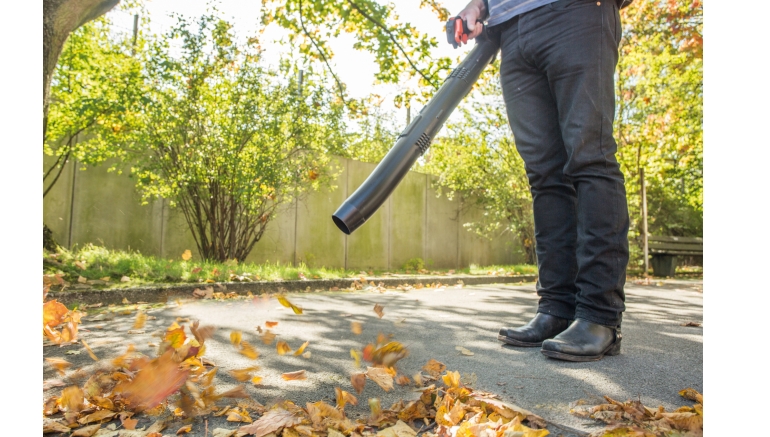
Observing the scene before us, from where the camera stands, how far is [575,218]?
209cm

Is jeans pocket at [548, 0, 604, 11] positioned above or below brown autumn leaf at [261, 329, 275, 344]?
above

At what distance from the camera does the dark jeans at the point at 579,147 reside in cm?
181

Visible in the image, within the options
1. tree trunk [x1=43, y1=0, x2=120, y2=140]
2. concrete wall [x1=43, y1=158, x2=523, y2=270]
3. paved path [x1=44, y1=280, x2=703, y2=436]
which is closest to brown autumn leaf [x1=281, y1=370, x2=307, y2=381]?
paved path [x1=44, y1=280, x2=703, y2=436]

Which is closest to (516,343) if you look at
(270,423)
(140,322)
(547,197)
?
(547,197)

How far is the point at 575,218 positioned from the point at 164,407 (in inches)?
64.2

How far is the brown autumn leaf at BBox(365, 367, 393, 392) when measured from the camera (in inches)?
61.1

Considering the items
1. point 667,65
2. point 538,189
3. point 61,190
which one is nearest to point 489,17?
point 538,189

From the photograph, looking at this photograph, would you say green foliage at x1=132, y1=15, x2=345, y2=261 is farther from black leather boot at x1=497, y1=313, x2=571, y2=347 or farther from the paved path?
black leather boot at x1=497, y1=313, x2=571, y2=347

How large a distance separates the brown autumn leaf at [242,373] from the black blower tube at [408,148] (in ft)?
1.85

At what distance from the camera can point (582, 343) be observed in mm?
1763

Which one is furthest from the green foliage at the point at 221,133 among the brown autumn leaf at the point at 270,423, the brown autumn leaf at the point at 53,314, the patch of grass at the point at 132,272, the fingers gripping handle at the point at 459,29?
the brown autumn leaf at the point at 270,423

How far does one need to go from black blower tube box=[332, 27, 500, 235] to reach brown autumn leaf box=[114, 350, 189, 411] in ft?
2.11

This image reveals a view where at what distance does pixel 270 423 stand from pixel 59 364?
1.02 m

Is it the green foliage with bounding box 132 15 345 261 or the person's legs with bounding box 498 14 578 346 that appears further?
the green foliage with bounding box 132 15 345 261
